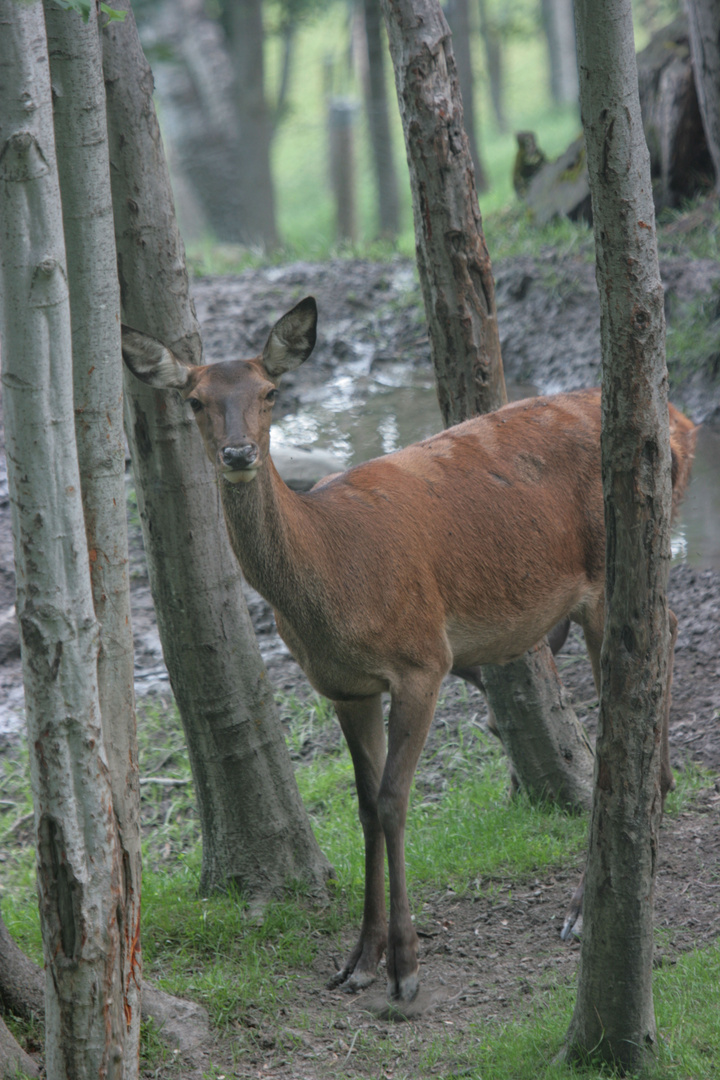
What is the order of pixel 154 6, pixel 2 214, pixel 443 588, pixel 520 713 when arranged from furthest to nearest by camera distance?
1. pixel 154 6
2. pixel 520 713
3. pixel 443 588
4. pixel 2 214

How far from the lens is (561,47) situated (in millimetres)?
33812

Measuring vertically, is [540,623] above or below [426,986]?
above

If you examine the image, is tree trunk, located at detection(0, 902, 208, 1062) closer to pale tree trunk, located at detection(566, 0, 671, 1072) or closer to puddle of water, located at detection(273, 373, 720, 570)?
pale tree trunk, located at detection(566, 0, 671, 1072)

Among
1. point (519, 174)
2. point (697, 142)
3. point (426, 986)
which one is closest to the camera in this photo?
point (426, 986)

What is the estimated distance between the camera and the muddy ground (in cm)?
412

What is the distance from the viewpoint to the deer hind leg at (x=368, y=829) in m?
4.52

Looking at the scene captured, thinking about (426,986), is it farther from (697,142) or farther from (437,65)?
(697,142)

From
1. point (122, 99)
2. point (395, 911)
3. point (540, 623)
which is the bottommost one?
point (395, 911)

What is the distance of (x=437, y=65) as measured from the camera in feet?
17.2

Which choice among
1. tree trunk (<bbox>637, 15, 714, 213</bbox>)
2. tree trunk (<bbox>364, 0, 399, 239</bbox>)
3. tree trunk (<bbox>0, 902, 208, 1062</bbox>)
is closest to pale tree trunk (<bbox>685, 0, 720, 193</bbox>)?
tree trunk (<bbox>637, 15, 714, 213</bbox>)

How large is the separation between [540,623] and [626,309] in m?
2.09

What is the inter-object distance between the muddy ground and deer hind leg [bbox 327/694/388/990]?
0.13m

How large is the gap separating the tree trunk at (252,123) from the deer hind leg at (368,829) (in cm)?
1508

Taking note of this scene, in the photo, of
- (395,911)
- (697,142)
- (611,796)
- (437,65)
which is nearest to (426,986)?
(395,911)
